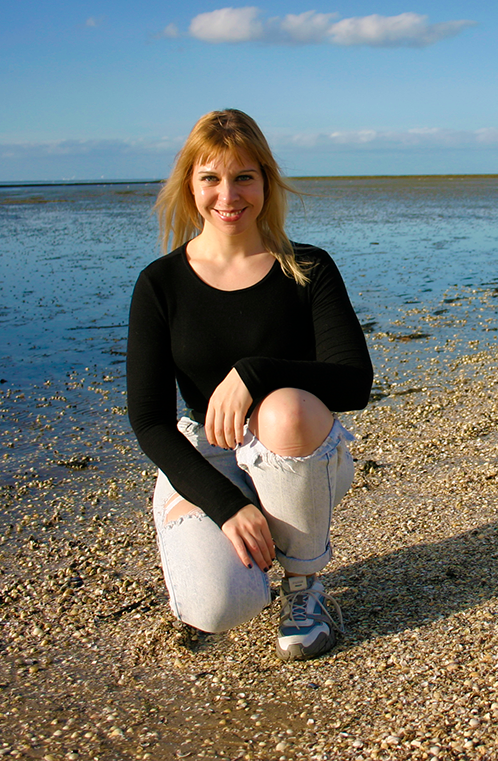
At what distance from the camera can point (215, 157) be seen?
3.40 m

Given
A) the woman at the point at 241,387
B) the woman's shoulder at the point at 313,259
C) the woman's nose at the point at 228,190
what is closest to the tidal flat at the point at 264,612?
the woman at the point at 241,387

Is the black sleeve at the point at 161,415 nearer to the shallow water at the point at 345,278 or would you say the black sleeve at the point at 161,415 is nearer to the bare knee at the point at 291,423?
the bare knee at the point at 291,423

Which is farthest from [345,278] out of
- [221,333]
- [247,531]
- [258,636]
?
[247,531]

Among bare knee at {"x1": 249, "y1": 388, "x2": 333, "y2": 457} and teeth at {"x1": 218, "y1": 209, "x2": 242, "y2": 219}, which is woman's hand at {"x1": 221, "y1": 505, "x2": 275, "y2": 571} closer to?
bare knee at {"x1": 249, "y1": 388, "x2": 333, "y2": 457}

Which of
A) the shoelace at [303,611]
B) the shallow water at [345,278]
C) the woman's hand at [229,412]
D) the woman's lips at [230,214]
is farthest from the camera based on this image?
the shallow water at [345,278]

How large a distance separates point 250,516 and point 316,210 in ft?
121

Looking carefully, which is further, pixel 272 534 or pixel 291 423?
pixel 272 534

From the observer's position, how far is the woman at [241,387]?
2980mm

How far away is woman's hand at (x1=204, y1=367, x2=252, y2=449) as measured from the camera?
3.04 metres

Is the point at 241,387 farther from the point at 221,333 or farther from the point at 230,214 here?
the point at 230,214

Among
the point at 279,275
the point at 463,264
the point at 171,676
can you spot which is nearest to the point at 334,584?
the point at 171,676

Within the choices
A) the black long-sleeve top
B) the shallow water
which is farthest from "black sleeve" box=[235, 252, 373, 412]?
the shallow water

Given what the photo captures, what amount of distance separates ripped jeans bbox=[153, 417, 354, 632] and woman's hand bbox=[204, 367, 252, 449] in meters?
0.07

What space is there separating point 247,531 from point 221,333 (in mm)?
1016
